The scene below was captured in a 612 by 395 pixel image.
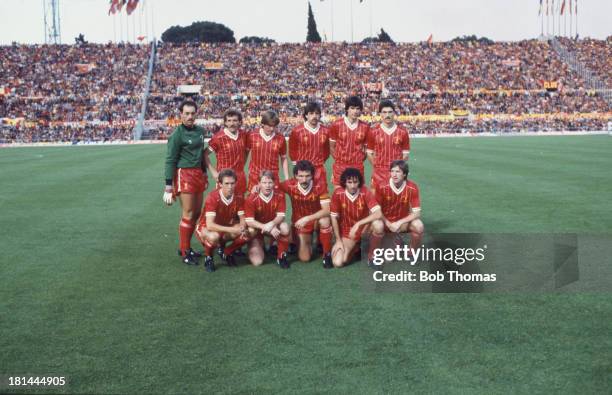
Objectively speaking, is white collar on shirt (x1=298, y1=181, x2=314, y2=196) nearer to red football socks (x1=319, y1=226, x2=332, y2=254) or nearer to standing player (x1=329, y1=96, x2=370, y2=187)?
red football socks (x1=319, y1=226, x2=332, y2=254)

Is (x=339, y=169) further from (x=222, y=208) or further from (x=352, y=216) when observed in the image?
(x=222, y=208)

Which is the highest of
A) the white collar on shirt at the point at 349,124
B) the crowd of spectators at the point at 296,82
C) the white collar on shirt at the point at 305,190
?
the crowd of spectators at the point at 296,82

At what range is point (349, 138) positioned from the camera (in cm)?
766

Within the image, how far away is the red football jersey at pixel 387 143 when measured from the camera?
7613 millimetres

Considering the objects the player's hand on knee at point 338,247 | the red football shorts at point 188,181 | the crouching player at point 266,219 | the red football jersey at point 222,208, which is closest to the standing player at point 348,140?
the crouching player at point 266,219

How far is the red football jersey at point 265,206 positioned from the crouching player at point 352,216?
60 cm

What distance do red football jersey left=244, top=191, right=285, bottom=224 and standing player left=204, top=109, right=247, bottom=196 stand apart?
524 millimetres

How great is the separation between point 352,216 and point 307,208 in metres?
0.57

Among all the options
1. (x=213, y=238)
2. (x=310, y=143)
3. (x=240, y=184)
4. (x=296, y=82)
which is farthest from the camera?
(x=296, y=82)

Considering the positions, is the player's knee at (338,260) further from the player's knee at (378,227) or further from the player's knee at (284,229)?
the player's knee at (284,229)

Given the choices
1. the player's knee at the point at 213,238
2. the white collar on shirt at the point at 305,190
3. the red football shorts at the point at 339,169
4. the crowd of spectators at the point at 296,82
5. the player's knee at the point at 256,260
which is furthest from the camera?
the crowd of spectators at the point at 296,82

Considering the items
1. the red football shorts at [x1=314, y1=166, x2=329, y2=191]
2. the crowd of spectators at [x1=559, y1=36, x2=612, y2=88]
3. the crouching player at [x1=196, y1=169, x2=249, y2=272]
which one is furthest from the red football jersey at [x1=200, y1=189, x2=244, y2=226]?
the crowd of spectators at [x1=559, y1=36, x2=612, y2=88]

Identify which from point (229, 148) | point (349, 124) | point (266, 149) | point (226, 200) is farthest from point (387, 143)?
point (226, 200)

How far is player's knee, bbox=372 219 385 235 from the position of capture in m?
6.40
